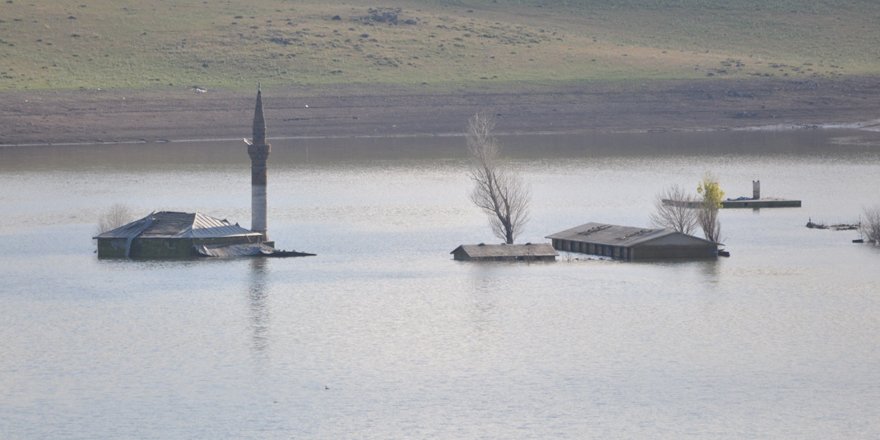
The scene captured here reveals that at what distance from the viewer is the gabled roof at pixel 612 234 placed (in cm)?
8288

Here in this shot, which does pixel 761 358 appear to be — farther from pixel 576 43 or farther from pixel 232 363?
pixel 576 43

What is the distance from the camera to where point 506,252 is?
82.4 meters

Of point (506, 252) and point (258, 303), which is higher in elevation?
point (506, 252)

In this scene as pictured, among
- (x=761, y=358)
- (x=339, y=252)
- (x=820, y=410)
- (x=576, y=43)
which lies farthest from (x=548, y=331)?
(x=576, y=43)

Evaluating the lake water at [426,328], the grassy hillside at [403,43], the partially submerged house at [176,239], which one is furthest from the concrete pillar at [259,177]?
the grassy hillside at [403,43]

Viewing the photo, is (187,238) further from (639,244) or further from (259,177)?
(639,244)

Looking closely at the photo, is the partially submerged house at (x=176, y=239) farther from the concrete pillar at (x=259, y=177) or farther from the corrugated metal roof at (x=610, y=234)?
the corrugated metal roof at (x=610, y=234)

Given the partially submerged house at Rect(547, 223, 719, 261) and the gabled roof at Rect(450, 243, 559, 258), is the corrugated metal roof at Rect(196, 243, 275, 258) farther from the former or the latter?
the partially submerged house at Rect(547, 223, 719, 261)

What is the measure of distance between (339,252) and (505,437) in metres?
37.7

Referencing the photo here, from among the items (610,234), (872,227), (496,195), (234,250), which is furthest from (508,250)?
(872,227)

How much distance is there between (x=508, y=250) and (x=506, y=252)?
0.75ft

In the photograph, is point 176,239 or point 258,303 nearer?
point 258,303

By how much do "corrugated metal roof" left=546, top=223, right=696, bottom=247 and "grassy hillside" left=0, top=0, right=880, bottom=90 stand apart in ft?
243

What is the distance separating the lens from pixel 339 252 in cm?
8656
